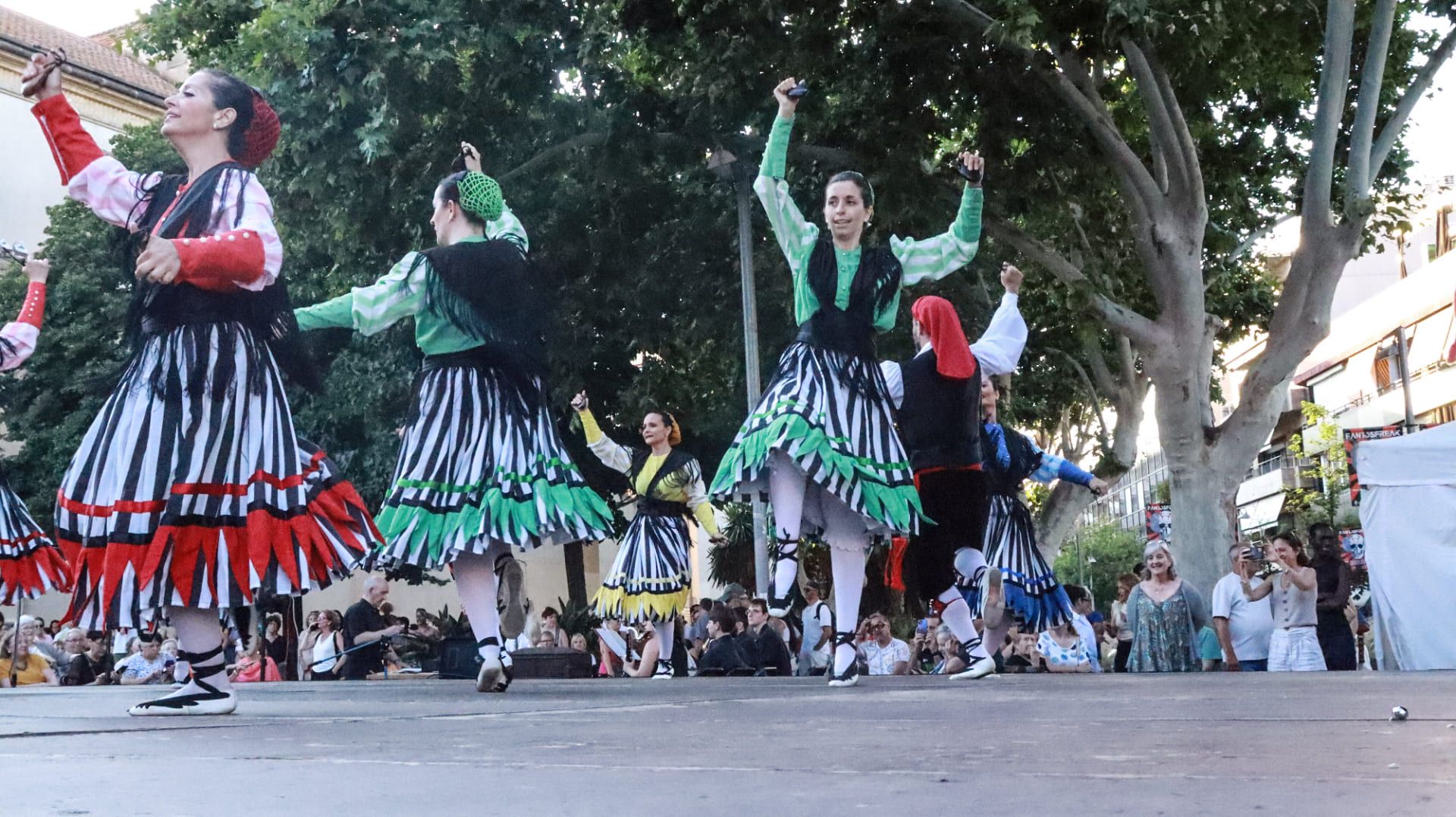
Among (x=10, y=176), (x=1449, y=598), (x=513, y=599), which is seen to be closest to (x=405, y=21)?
(x=513, y=599)

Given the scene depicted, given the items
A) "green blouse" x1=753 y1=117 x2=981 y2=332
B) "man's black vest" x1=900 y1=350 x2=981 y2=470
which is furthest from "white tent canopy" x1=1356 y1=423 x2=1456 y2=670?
"green blouse" x1=753 y1=117 x2=981 y2=332

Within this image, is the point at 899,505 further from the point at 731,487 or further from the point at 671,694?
the point at 671,694

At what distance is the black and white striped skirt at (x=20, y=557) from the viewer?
916 cm

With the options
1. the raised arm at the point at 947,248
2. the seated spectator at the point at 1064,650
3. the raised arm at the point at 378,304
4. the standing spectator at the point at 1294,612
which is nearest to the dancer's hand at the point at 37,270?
the raised arm at the point at 378,304

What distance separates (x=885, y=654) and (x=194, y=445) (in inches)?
380

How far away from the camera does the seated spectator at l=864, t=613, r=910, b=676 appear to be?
551 inches

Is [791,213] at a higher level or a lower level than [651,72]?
lower

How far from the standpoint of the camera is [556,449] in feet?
23.5

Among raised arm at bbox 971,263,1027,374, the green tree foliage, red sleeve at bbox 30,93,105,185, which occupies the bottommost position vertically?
raised arm at bbox 971,263,1027,374

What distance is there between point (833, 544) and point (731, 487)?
25.9 inches

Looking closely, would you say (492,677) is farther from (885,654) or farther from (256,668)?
(256,668)

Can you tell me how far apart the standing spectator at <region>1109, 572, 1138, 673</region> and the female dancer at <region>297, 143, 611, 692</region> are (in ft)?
21.0

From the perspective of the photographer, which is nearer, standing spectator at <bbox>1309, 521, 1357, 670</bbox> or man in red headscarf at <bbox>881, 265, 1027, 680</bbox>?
man in red headscarf at <bbox>881, 265, 1027, 680</bbox>

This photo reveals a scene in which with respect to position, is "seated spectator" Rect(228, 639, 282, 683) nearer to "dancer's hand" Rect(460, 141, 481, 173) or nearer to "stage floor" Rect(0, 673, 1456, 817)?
"dancer's hand" Rect(460, 141, 481, 173)
